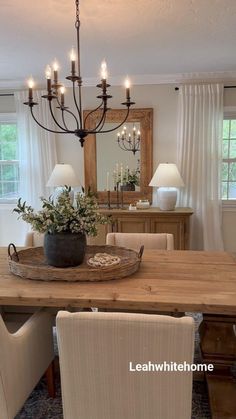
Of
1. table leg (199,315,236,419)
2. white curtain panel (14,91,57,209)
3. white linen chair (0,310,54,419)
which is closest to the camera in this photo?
white linen chair (0,310,54,419)

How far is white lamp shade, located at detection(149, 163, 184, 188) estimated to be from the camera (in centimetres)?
383

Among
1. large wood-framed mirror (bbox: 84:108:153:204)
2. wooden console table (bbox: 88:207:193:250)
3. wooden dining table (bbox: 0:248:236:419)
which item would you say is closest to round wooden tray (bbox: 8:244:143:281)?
wooden dining table (bbox: 0:248:236:419)

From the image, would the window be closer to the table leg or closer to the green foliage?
the green foliage

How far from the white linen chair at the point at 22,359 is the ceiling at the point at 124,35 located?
1.99 m

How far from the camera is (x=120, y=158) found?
439 cm

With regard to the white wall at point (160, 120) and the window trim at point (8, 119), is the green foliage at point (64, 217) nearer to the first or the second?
the white wall at point (160, 120)

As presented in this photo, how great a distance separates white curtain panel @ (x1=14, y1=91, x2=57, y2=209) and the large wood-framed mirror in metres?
0.50

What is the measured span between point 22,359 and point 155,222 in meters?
2.63

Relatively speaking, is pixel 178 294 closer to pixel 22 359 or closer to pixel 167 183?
pixel 22 359

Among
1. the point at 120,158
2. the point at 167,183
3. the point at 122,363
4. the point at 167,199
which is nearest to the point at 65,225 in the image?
the point at 122,363

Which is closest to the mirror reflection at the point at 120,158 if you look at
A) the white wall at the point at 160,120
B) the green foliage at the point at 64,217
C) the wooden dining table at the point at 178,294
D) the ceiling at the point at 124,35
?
the white wall at the point at 160,120

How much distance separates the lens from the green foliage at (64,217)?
181 centimetres

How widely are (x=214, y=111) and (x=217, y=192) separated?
100cm

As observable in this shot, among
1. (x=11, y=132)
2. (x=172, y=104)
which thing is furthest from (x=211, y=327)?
(x=11, y=132)
